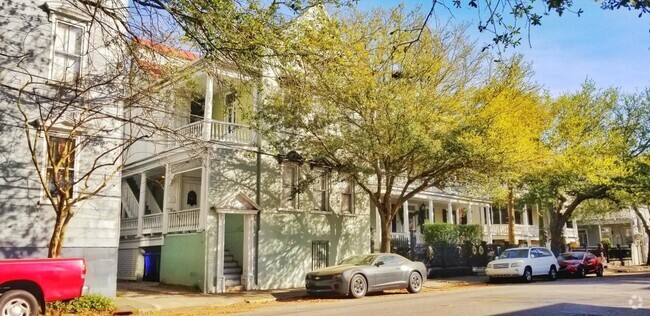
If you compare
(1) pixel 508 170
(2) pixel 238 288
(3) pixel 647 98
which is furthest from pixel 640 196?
(2) pixel 238 288

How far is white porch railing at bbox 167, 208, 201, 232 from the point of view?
19109mm

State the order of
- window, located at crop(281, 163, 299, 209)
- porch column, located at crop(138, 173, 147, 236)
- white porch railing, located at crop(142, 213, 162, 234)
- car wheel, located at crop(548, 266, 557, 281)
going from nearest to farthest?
1. window, located at crop(281, 163, 299, 209)
2. white porch railing, located at crop(142, 213, 162, 234)
3. porch column, located at crop(138, 173, 147, 236)
4. car wheel, located at crop(548, 266, 557, 281)

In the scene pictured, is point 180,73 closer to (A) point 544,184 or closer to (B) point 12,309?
(B) point 12,309

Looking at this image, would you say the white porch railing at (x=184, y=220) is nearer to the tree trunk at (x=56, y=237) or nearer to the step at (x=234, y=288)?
the step at (x=234, y=288)

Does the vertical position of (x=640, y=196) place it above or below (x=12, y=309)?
above

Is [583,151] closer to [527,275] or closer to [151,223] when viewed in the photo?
[527,275]

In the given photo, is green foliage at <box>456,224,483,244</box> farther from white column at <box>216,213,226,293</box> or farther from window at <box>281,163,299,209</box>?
white column at <box>216,213,226,293</box>

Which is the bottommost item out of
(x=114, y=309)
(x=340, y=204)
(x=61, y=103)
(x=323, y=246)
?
(x=114, y=309)

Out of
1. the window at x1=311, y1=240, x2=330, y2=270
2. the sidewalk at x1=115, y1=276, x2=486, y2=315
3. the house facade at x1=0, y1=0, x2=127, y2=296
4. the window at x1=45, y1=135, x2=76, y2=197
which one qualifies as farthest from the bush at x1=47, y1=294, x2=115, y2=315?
the window at x1=311, y1=240, x2=330, y2=270

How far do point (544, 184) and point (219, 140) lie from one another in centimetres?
1618

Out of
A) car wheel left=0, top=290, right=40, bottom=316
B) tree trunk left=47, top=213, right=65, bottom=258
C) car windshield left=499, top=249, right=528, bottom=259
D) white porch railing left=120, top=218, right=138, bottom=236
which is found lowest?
car wheel left=0, top=290, right=40, bottom=316

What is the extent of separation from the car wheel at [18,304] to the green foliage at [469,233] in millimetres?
21107

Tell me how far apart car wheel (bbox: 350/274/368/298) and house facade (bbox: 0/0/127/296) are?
6707 mm

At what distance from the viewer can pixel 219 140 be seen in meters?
19.3
